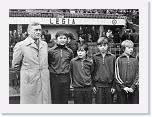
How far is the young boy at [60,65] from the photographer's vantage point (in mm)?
1980

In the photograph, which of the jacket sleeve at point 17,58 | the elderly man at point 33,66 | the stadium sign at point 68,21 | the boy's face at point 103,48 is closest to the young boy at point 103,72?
the boy's face at point 103,48

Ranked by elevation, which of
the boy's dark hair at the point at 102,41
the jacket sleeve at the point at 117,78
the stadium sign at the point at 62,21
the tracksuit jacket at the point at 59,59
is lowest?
the jacket sleeve at the point at 117,78

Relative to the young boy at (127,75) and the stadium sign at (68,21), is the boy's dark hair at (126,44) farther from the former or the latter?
the stadium sign at (68,21)

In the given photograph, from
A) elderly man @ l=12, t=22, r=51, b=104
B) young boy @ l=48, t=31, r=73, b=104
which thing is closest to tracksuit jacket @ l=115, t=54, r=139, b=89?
young boy @ l=48, t=31, r=73, b=104

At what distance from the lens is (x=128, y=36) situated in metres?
2.08

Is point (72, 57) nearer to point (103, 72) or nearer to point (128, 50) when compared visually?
point (103, 72)

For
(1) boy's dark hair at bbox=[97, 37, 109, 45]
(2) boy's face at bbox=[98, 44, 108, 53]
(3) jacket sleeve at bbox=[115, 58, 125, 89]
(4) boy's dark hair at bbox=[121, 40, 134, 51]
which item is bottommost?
(3) jacket sleeve at bbox=[115, 58, 125, 89]

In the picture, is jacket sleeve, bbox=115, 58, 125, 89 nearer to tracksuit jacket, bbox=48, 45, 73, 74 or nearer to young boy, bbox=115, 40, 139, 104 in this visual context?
young boy, bbox=115, 40, 139, 104

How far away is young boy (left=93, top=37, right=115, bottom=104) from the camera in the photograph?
79.0 inches

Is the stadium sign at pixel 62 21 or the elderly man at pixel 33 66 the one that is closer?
the elderly man at pixel 33 66

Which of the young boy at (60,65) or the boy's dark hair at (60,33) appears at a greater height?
the boy's dark hair at (60,33)

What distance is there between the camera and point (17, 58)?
1937 millimetres

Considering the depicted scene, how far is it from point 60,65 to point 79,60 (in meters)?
0.13
